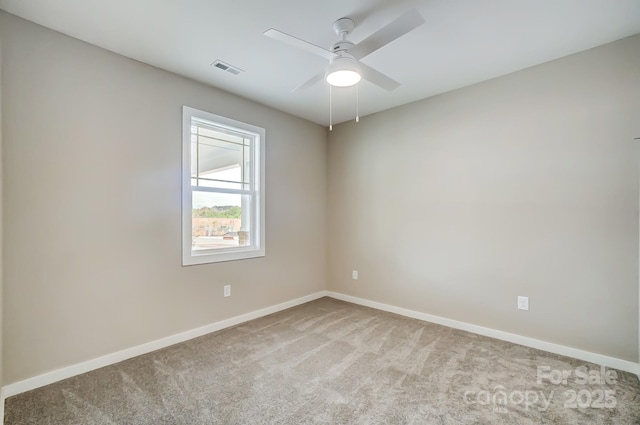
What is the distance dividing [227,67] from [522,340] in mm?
3764

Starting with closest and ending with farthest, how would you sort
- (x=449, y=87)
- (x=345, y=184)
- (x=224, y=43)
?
(x=224, y=43)
(x=449, y=87)
(x=345, y=184)

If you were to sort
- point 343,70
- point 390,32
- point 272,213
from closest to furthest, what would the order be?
point 390,32
point 343,70
point 272,213

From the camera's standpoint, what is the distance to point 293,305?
393 centimetres

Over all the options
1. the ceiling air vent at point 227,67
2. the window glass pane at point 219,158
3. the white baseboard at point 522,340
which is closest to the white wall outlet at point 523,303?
the white baseboard at point 522,340

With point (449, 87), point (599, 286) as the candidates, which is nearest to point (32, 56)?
point (449, 87)

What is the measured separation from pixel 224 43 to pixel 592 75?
10.0 ft

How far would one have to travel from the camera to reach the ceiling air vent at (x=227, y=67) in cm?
261

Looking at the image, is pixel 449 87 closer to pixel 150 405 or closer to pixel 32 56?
pixel 32 56

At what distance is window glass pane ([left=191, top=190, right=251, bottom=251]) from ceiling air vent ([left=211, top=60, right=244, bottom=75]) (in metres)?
1.23

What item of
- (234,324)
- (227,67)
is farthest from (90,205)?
(234,324)

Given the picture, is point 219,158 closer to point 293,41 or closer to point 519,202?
point 293,41

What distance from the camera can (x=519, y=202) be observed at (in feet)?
9.14

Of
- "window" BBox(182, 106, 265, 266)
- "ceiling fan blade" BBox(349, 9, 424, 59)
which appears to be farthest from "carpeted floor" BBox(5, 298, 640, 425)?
"ceiling fan blade" BBox(349, 9, 424, 59)

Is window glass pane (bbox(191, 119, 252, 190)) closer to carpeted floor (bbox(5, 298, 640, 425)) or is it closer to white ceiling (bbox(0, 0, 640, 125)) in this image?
white ceiling (bbox(0, 0, 640, 125))
